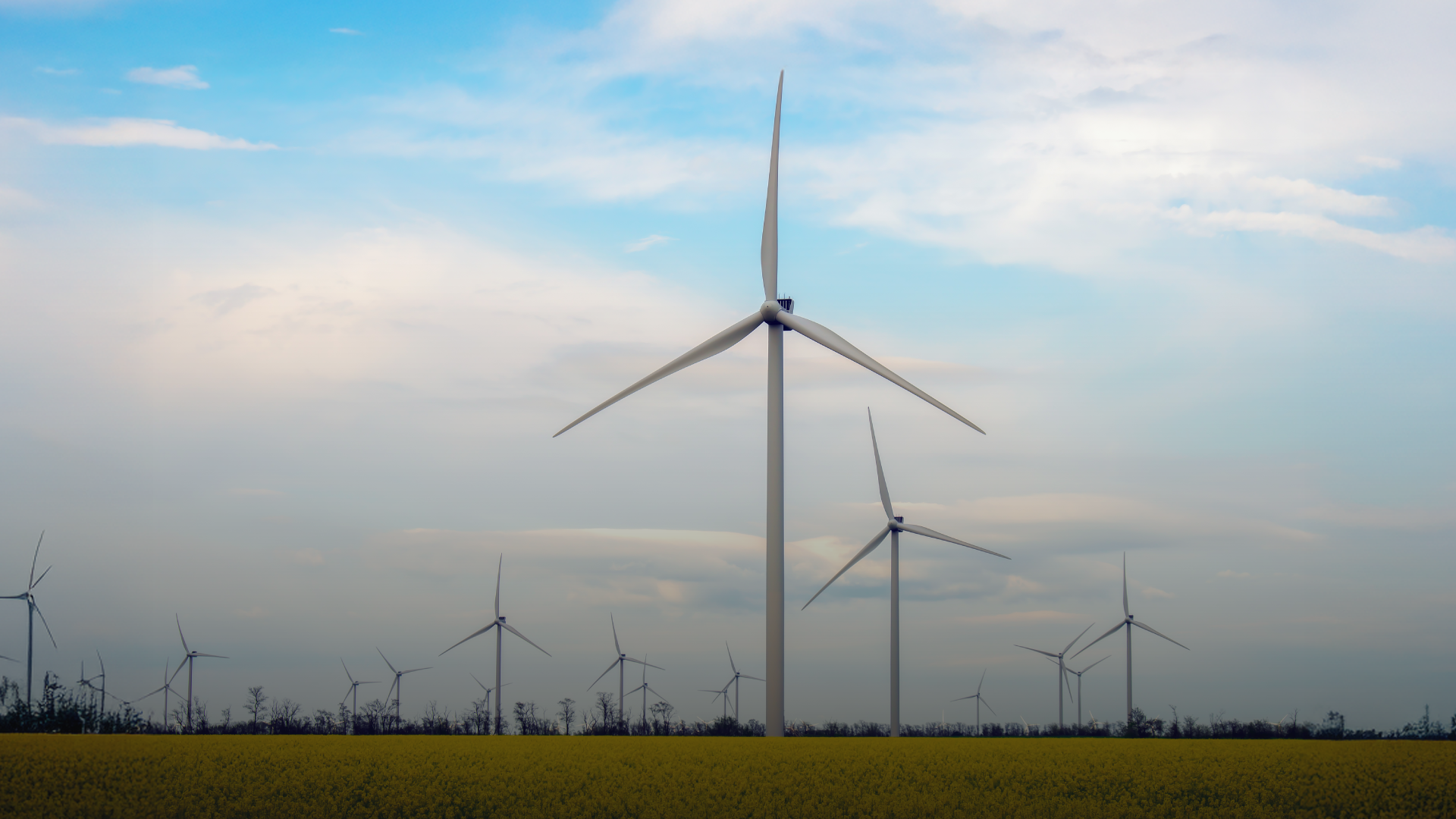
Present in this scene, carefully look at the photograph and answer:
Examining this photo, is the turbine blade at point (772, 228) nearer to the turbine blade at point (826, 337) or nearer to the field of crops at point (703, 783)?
the turbine blade at point (826, 337)

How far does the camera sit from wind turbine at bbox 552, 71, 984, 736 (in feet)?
106

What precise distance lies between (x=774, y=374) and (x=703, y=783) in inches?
791

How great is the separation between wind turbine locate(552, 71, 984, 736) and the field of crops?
19.9ft

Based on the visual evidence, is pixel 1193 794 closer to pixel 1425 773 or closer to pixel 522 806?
pixel 1425 773

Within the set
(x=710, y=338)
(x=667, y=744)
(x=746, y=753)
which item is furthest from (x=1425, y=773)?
(x=710, y=338)

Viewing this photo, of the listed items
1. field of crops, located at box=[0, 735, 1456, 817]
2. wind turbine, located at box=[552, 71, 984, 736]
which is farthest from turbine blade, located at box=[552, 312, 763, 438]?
field of crops, located at box=[0, 735, 1456, 817]

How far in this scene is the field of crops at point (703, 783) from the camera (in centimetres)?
1552

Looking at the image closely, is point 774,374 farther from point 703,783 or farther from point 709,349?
point 703,783

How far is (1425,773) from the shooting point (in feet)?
68.8

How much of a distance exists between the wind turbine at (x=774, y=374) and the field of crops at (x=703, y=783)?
605 centimetres

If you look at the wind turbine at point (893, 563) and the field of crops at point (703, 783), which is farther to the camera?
the wind turbine at point (893, 563)

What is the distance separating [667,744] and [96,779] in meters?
14.8

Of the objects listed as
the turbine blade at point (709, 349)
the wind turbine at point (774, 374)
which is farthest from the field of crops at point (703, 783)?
the turbine blade at point (709, 349)

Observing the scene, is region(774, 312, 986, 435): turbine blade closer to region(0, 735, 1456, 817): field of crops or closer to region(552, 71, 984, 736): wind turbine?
region(552, 71, 984, 736): wind turbine
